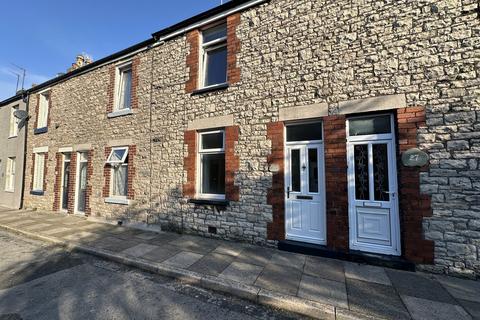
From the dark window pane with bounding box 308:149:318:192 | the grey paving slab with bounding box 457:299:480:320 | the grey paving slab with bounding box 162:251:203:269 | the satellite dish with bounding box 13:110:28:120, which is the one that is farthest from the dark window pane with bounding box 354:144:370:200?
the satellite dish with bounding box 13:110:28:120

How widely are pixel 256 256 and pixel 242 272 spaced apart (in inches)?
31.5

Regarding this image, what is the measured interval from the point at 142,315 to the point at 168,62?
6733 mm

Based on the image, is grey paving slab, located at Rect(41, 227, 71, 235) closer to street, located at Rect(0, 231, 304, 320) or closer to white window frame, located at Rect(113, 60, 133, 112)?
street, located at Rect(0, 231, 304, 320)

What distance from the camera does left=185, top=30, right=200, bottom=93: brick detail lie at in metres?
6.58

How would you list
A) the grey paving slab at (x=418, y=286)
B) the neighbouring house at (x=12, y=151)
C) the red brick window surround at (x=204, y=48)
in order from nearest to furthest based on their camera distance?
the grey paving slab at (x=418, y=286) → the red brick window surround at (x=204, y=48) → the neighbouring house at (x=12, y=151)

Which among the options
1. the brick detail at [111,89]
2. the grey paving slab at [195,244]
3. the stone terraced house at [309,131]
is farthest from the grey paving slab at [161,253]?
the brick detail at [111,89]

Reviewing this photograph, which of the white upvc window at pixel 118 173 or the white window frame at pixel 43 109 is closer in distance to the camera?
the white upvc window at pixel 118 173

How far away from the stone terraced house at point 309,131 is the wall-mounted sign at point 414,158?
23 millimetres

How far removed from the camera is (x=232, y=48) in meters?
6.05

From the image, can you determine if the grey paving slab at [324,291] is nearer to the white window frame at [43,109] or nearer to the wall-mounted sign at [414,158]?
the wall-mounted sign at [414,158]

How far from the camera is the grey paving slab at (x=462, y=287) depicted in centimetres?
322

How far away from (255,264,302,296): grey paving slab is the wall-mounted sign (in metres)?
2.81

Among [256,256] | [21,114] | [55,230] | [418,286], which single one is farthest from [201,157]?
[21,114]

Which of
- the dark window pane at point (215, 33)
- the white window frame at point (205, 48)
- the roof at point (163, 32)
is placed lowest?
the white window frame at point (205, 48)
